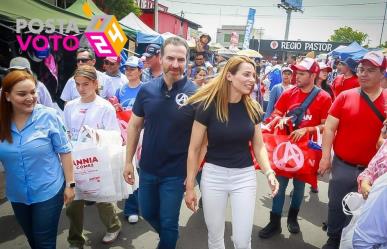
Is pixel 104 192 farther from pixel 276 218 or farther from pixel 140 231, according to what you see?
pixel 276 218

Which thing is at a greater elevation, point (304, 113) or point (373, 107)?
point (373, 107)

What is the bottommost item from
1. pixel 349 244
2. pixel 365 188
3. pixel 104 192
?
pixel 104 192

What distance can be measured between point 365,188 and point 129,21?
46.7ft

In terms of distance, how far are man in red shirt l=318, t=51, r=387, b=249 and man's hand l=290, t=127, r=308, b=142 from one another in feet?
0.93

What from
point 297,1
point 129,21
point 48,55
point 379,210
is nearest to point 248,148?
point 379,210

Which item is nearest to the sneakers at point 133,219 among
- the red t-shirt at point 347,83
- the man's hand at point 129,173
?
the man's hand at point 129,173

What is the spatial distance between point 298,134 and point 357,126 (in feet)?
2.09

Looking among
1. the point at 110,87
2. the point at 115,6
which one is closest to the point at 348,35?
the point at 115,6

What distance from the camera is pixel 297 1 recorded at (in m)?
83.4

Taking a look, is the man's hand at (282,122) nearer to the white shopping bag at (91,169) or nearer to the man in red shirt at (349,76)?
the white shopping bag at (91,169)

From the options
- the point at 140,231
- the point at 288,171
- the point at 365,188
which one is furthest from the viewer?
the point at 140,231

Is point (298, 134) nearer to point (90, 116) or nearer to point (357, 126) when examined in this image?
point (357, 126)

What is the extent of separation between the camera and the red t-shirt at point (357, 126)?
3160mm

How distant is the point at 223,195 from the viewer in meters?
2.72
